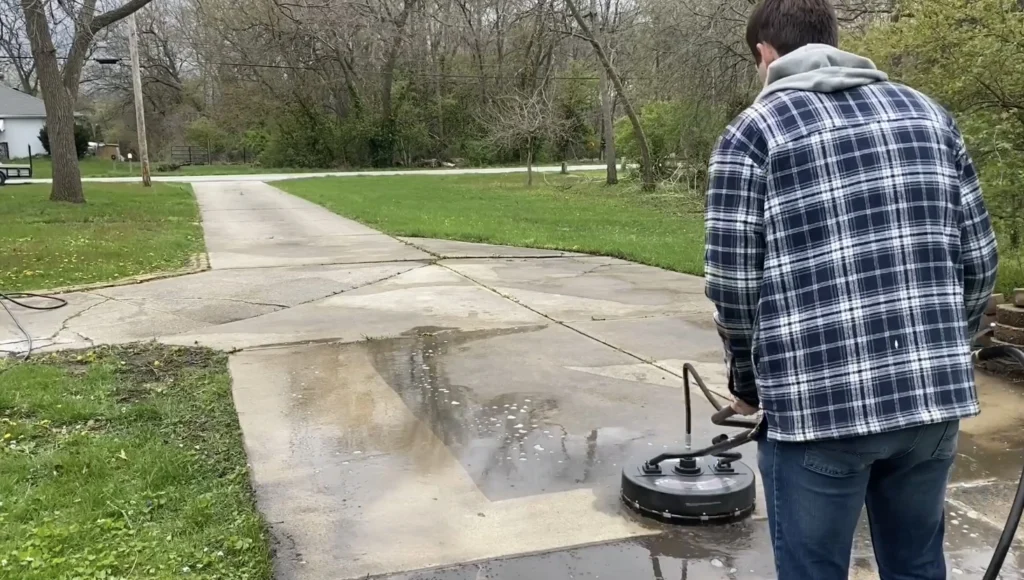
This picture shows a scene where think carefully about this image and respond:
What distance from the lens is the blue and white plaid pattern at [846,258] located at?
1.79 meters

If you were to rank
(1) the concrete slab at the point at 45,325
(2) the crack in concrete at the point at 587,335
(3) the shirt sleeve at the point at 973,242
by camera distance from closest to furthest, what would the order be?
1. (3) the shirt sleeve at the point at 973,242
2. (2) the crack in concrete at the point at 587,335
3. (1) the concrete slab at the point at 45,325

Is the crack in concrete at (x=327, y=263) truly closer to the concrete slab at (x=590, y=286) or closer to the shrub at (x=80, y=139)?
the concrete slab at (x=590, y=286)

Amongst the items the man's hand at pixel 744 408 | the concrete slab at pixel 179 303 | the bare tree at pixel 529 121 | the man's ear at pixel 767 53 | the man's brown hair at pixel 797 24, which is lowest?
the concrete slab at pixel 179 303

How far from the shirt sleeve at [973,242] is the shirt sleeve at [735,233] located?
49cm

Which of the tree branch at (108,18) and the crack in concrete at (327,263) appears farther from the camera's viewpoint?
the tree branch at (108,18)

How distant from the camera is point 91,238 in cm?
1296

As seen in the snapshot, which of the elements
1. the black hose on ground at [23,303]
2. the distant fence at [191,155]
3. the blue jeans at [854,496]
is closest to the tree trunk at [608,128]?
the black hose on ground at [23,303]

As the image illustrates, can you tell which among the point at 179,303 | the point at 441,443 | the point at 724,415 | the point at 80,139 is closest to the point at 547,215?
Answer: the point at 179,303

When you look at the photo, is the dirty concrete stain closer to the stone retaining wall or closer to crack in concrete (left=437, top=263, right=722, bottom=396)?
crack in concrete (left=437, top=263, right=722, bottom=396)

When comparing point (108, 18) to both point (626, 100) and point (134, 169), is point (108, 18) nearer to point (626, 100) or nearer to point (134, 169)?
point (626, 100)

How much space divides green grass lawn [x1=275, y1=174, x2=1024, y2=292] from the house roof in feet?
115

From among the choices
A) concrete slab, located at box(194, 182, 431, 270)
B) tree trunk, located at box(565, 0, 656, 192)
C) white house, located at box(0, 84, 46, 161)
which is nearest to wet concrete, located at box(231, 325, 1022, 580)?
concrete slab, located at box(194, 182, 431, 270)

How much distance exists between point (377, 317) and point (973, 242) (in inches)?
233

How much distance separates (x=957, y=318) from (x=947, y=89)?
5.34 m
